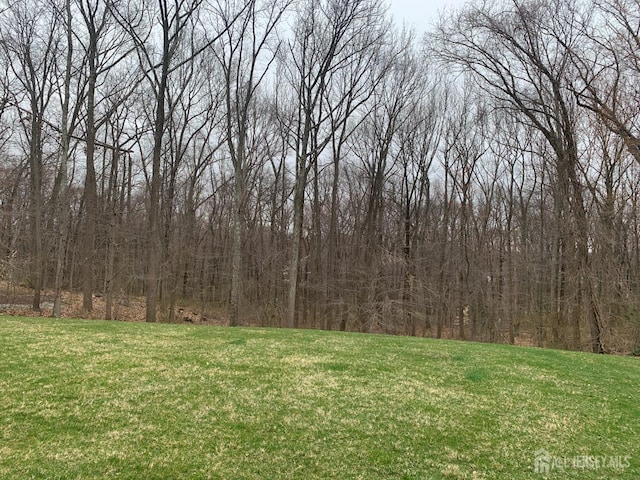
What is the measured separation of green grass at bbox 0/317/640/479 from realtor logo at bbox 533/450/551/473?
0.05 metres

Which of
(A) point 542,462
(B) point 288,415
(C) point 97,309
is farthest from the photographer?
(C) point 97,309

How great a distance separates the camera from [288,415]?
173 inches

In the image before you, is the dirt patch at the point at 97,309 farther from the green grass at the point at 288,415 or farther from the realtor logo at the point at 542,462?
the realtor logo at the point at 542,462

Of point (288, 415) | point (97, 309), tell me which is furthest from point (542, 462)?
point (97, 309)

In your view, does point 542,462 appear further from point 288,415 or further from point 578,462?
point 288,415

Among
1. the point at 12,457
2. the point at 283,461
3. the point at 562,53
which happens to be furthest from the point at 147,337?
the point at 562,53

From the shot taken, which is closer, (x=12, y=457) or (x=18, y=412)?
(x=12, y=457)

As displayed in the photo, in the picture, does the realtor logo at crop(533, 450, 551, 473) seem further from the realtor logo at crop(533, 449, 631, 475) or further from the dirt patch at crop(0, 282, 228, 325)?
the dirt patch at crop(0, 282, 228, 325)

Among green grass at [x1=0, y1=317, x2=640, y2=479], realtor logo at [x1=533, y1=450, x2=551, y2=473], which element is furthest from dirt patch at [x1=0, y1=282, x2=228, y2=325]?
realtor logo at [x1=533, y1=450, x2=551, y2=473]

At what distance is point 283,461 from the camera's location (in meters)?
3.46

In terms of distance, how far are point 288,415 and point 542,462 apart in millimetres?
2504

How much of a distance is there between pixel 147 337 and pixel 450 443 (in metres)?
6.64

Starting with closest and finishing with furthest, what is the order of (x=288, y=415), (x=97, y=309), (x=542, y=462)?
1. (x=542, y=462)
2. (x=288, y=415)
3. (x=97, y=309)

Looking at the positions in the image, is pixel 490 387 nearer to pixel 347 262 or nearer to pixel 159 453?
pixel 159 453
